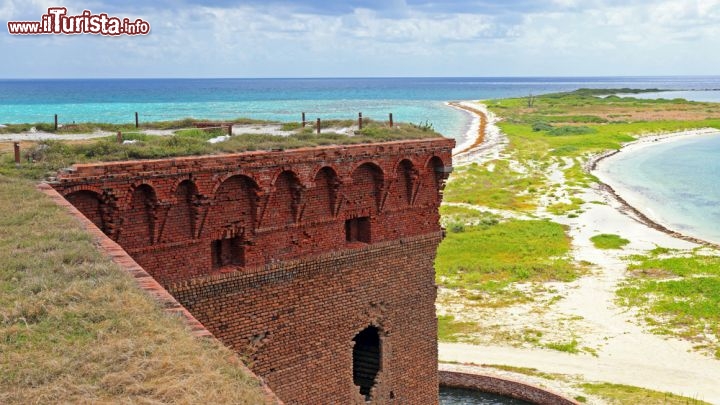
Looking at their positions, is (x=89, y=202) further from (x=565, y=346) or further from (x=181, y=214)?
(x=565, y=346)

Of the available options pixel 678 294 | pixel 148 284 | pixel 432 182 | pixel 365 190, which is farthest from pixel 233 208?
pixel 678 294

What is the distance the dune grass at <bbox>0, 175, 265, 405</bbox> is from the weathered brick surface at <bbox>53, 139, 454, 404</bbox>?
13.7 feet

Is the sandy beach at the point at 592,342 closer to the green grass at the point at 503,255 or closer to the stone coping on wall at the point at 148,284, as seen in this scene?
the green grass at the point at 503,255

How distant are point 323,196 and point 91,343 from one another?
406 inches

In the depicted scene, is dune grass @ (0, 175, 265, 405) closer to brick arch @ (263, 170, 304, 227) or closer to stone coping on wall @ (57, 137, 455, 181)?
stone coping on wall @ (57, 137, 455, 181)

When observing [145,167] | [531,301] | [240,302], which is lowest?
[531,301]

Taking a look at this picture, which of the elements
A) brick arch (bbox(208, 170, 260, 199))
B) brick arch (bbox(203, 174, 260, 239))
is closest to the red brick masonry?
brick arch (bbox(203, 174, 260, 239))

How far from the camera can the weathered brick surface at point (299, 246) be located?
14.7 metres

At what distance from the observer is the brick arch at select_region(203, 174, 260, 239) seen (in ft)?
51.2

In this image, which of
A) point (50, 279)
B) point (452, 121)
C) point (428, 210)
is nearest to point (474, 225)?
point (428, 210)

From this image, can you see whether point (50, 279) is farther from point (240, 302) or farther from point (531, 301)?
point (531, 301)

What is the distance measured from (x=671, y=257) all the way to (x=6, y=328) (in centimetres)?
4284

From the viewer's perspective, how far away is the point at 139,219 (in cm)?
1465

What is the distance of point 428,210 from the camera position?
1991 centimetres
